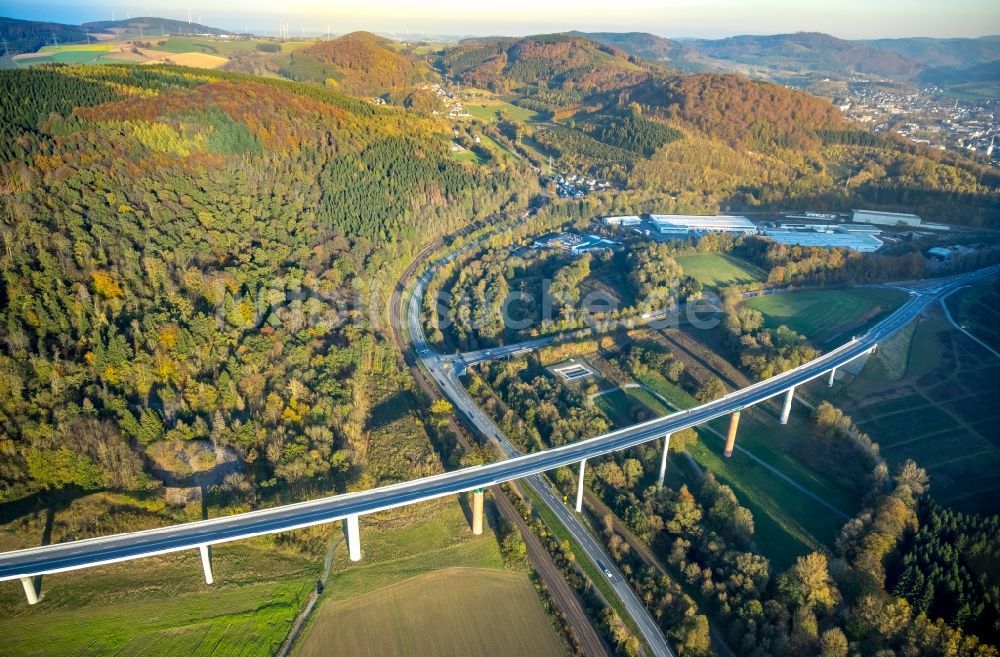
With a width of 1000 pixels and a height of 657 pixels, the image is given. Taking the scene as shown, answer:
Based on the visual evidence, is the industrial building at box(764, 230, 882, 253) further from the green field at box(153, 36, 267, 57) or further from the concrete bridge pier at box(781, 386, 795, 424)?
the green field at box(153, 36, 267, 57)

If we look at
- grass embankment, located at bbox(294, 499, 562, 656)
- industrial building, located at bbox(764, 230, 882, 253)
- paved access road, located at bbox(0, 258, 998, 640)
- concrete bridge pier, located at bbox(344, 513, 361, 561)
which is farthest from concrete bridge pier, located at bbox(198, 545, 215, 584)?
industrial building, located at bbox(764, 230, 882, 253)

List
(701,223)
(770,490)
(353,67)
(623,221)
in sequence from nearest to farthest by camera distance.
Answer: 1. (770,490)
2. (701,223)
3. (623,221)
4. (353,67)

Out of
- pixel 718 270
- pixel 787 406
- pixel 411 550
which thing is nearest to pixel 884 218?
pixel 718 270

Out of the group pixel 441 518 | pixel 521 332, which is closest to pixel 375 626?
pixel 441 518

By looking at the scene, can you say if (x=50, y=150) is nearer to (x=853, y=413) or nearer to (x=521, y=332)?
(x=521, y=332)

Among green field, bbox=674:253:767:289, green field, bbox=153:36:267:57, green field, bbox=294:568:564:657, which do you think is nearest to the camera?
green field, bbox=294:568:564:657

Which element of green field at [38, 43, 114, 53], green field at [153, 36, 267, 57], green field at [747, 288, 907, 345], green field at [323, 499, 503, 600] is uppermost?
green field at [153, 36, 267, 57]

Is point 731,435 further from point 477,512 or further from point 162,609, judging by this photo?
point 162,609

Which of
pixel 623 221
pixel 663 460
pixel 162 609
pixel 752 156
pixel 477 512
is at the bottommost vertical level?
pixel 162 609
